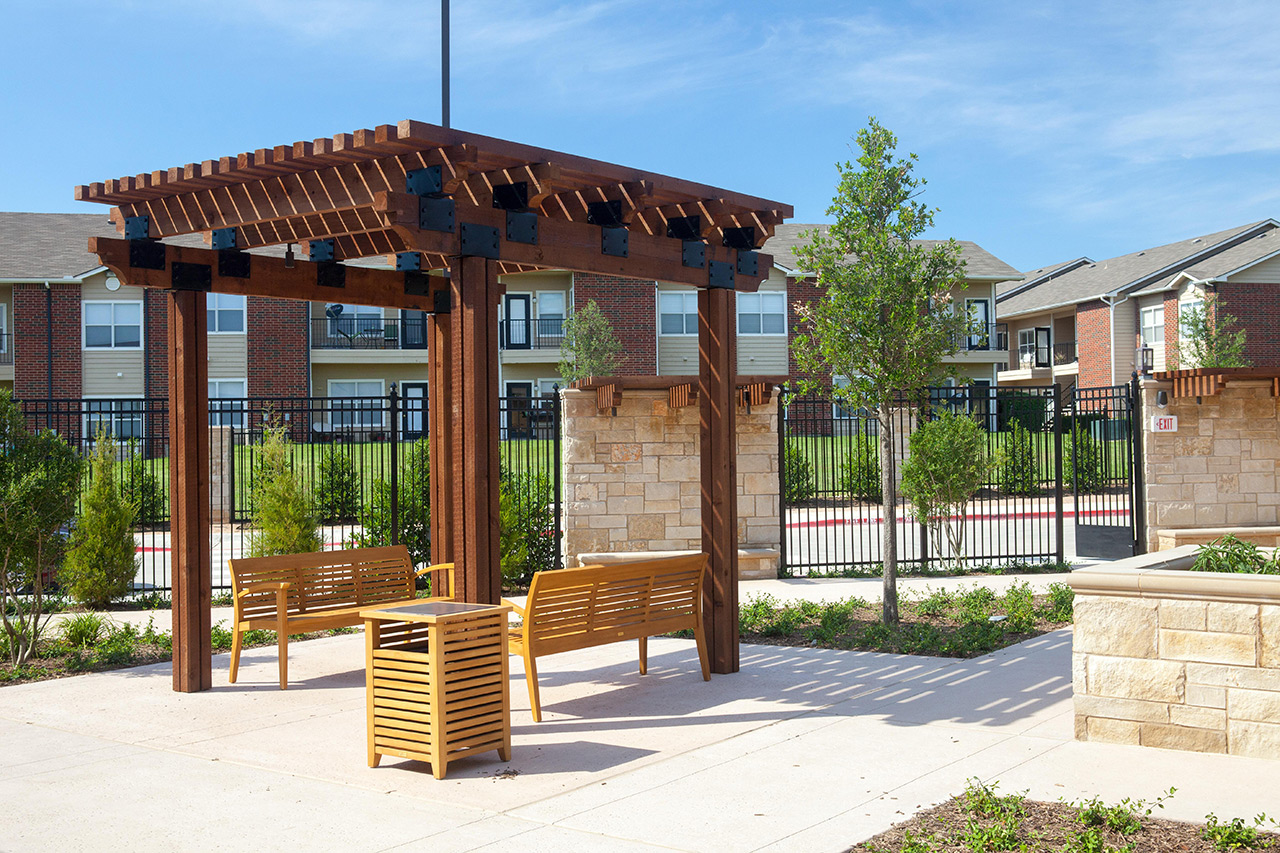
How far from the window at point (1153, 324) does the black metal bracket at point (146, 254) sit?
36925 millimetres

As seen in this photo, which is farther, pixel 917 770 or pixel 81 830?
pixel 917 770

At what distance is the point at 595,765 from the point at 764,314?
106 ft

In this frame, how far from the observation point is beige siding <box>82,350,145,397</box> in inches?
1369

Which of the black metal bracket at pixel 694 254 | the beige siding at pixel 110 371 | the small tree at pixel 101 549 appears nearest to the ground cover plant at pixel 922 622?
the black metal bracket at pixel 694 254

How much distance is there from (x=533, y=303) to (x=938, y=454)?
25029mm

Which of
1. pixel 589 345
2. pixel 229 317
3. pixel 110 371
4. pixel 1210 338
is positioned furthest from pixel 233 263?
pixel 1210 338

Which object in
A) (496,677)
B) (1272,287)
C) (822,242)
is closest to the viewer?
(496,677)

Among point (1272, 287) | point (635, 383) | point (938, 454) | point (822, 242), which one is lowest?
point (938, 454)

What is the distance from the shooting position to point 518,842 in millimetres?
4559

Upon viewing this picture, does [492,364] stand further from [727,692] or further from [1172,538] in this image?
[1172,538]

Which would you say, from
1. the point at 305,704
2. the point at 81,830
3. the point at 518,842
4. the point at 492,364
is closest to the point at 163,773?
the point at 81,830

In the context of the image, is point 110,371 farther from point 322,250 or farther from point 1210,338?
point 1210,338

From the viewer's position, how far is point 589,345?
111 feet

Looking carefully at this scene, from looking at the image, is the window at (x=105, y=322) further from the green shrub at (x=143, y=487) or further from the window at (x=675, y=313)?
the window at (x=675, y=313)
